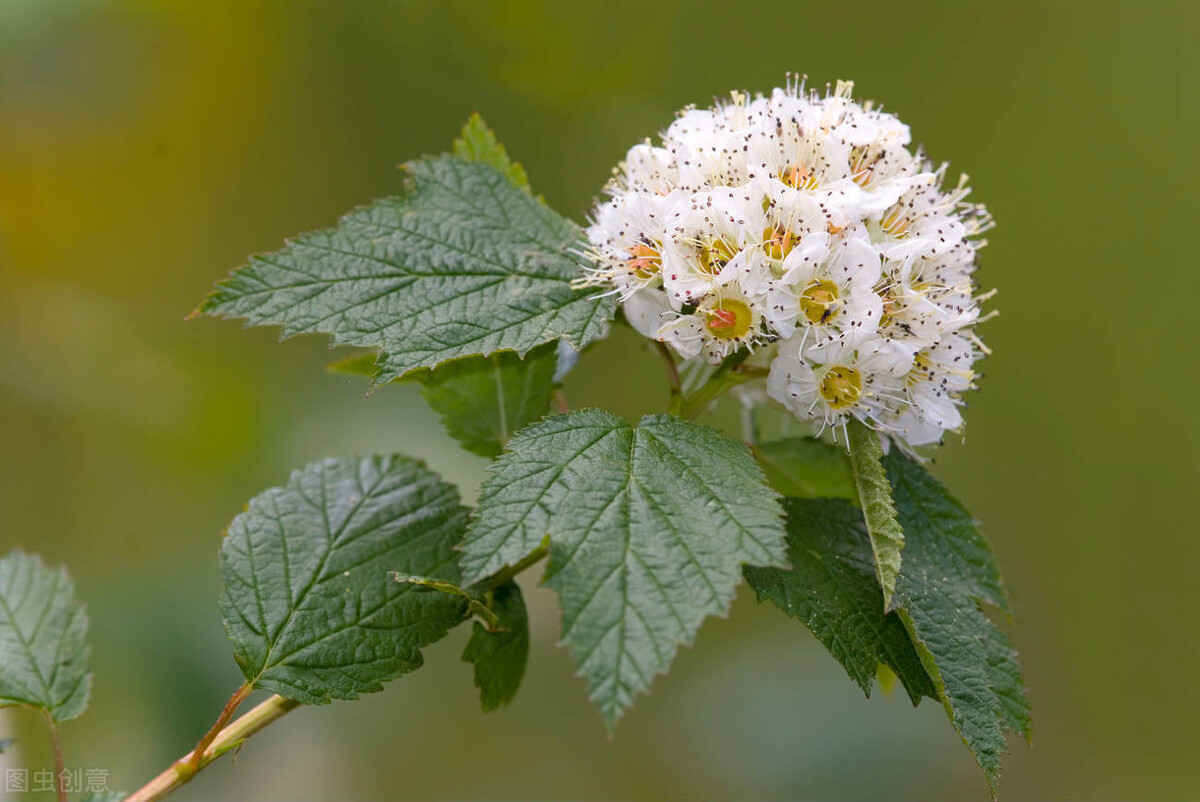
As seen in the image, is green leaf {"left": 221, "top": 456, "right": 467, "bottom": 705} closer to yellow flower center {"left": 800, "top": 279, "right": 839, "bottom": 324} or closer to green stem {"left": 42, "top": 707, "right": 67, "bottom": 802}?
green stem {"left": 42, "top": 707, "right": 67, "bottom": 802}

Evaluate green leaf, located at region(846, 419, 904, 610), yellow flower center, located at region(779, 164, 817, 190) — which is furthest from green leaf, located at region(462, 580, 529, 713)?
yellow flower center, located at region(779, 164, 817, 190)

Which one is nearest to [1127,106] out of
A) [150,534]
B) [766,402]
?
[766,402]

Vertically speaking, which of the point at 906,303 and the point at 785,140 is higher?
the point at 785,140

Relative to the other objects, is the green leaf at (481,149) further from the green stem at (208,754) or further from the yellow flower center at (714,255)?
the green stem at (208,754)

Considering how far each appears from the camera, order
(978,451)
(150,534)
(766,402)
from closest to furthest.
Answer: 1. (766,402)
2. (150,534)
3. (978,451)

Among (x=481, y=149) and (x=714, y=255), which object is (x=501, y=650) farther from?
(x=481, y=149)

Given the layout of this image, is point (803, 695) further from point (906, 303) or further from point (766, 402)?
point (906, 303)
